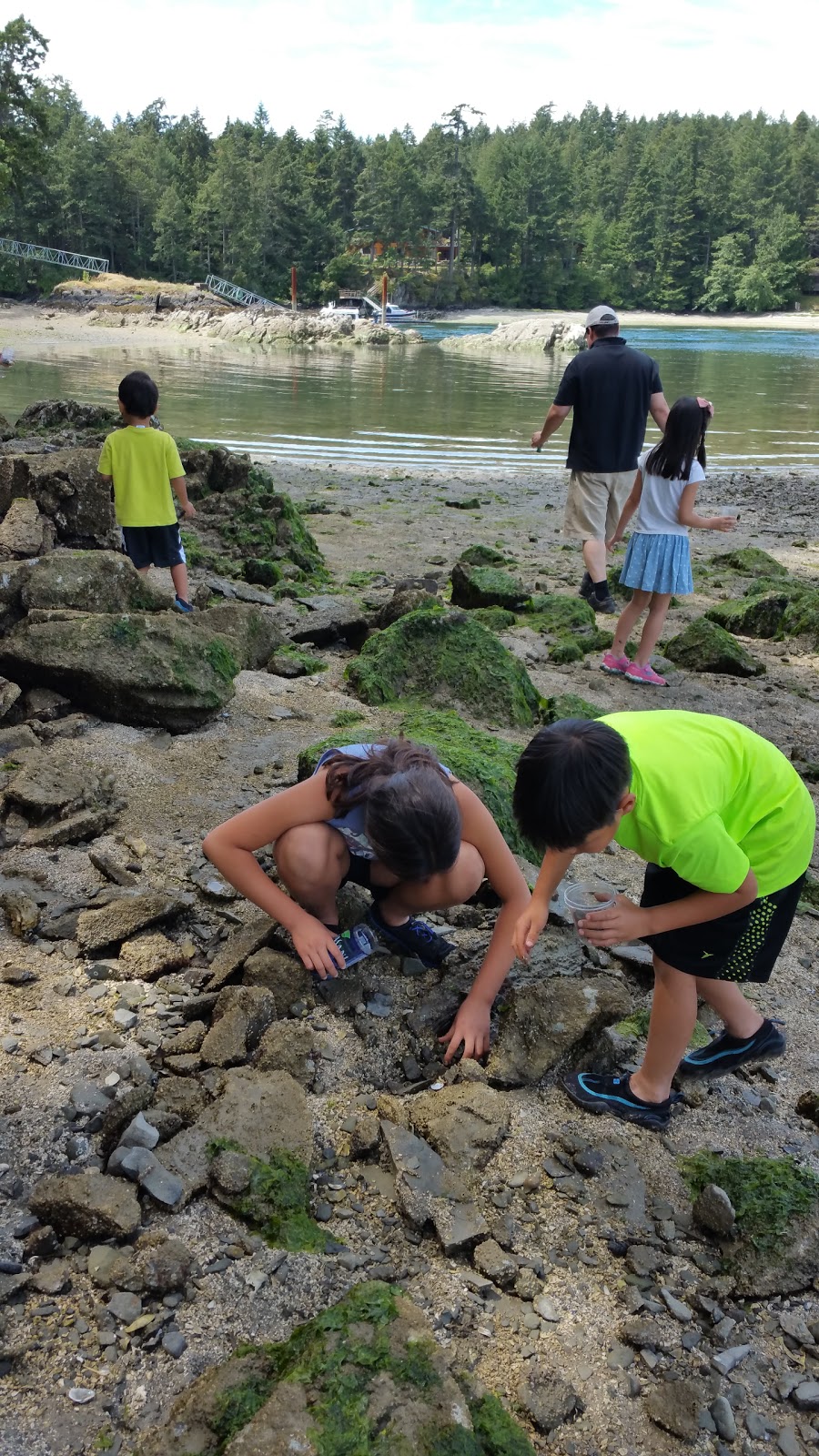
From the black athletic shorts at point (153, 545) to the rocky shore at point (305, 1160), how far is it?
1408 millimetres

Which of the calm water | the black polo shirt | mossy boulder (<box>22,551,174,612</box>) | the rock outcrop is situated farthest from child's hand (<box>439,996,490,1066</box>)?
the rock outcrop

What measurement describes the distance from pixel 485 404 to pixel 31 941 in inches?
860

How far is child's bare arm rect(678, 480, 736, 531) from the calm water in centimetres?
898

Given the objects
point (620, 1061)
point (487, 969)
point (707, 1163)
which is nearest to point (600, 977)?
point (620, 1061)

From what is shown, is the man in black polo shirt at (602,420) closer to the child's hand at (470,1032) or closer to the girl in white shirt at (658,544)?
the girl in white shirt at (658,544)

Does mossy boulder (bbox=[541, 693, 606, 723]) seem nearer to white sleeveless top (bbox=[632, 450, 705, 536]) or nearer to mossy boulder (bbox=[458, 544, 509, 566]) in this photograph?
white sleeveless top (bbox=[632, 450, 705, 536])

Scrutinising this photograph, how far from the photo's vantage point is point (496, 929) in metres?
2.80

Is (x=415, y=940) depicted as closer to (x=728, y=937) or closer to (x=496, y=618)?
(x=728, y=937)

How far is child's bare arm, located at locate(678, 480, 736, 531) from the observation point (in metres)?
5.63

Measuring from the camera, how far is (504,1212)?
2254 mm

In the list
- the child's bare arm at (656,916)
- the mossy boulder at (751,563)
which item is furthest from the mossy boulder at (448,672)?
the mossy boulder at (751,563)

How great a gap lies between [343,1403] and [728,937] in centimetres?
130

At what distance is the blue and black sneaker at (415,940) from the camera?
9.76 feet

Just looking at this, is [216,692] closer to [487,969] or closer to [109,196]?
[487,969]
